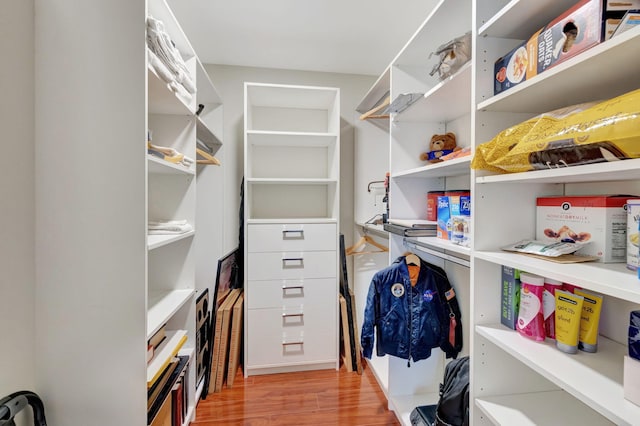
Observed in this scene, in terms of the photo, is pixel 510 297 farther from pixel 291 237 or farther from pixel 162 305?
pixel 162 305

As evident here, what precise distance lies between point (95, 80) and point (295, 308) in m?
1.75

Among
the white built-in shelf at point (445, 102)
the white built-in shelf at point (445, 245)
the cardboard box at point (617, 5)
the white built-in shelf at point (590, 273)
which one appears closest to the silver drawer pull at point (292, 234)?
the white built-in shelf at point (445, 245)

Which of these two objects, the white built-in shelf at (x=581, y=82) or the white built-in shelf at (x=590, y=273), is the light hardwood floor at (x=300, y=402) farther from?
the white built-in shelf at (x=581, y=82)

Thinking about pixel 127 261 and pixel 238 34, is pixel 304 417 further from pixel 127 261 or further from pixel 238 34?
pixel 238 34

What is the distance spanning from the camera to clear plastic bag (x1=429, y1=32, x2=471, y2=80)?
1.16m

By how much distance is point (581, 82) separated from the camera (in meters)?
0.79

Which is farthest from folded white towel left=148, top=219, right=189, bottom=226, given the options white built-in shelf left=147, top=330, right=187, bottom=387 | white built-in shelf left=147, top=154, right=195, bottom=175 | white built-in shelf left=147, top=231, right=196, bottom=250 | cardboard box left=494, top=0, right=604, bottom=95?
cardboard box left=494, top=0, right=604, bottom=95

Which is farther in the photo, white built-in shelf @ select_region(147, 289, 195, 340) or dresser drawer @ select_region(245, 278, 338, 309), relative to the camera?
dresser drawer @ select_region(245, 278, 338, 309)

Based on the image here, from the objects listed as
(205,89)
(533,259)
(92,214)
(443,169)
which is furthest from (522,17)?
(205,89)

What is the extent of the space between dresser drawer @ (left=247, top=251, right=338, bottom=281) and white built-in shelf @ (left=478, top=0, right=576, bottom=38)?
160 centimetres

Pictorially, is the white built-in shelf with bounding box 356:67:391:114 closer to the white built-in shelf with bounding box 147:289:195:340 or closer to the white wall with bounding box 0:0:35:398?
the white wall with bounding box 0:0:35:398

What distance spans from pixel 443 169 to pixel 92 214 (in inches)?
58.1

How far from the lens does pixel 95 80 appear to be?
104 centimetres

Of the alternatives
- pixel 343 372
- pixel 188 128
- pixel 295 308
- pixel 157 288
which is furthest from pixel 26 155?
pixel 343 372
